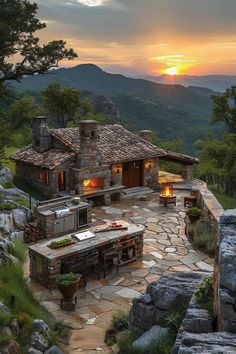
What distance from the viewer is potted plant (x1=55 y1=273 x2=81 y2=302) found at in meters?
10.9

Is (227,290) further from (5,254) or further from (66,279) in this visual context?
(5,254)

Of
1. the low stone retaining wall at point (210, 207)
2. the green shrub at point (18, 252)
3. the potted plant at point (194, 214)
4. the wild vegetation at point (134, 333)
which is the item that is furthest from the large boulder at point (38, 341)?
the potted plant at point (194, 214)

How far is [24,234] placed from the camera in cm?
1638

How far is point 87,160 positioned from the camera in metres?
22.1

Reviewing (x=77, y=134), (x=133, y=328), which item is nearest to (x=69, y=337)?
(x=133, y=328)

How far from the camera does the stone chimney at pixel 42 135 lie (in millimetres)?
24047

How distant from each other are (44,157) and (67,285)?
13.4m

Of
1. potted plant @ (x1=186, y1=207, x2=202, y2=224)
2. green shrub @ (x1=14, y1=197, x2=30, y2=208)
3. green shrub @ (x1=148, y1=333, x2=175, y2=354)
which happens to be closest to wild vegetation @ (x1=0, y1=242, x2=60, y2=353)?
green shrub @ (x1=148, y1=333, x2=175, y2=354)

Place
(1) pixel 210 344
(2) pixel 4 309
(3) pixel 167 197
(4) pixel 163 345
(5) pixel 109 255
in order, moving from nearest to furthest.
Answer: (1) pixel 210 344
(4) pixel 163 345
(2) pixel 4 309
(5) pixel 109 255
(3) pixel 167 197

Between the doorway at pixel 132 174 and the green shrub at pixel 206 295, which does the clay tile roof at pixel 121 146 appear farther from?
the green shrub at pixel 206 295

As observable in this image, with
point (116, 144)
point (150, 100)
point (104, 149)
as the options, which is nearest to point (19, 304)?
point (104, 149)

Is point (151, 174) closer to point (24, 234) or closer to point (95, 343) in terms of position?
point (24, 234)

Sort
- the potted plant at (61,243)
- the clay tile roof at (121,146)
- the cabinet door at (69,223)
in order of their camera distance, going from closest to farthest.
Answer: the potted plant at (61,243), the cabinet door at (69,223), the clay tile roof at (121,146)

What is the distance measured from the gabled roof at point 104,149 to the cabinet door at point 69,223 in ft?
16.7
